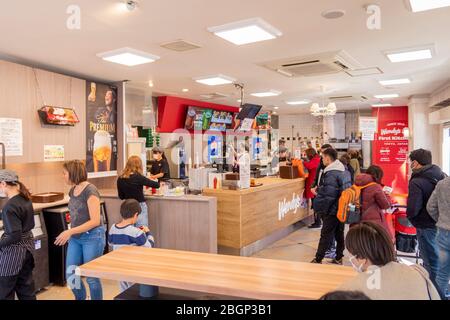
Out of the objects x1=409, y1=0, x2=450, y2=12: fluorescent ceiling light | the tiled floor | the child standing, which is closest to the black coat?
x1=409, y1=0, x2=450, y2=12: fluorescent ceiling light

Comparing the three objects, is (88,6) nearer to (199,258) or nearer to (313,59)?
(199,258)

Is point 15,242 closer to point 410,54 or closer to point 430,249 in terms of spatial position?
point 430,249

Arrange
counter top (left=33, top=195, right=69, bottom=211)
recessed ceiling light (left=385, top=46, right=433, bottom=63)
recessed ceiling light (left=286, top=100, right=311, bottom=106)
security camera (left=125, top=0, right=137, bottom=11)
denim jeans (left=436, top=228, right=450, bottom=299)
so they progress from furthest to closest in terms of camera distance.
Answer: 1. recessed ceiling light (left=286, top=100, right=311, bottom=106)
2. recessed ceiling light (left=385, top=46, right=433, bottom=63)
3. counter top (left=33, top=195, right=69, bottom=211)
4. denim jeans (left=436, top=228, right=450, bottom=299)
5. security camera (left=125, top=0, right=137, bottom=11)

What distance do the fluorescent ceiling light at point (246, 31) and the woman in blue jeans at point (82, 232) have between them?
196cm

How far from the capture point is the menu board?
11.0 meters

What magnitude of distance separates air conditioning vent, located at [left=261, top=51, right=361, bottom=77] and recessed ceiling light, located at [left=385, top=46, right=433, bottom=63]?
20.5 inches

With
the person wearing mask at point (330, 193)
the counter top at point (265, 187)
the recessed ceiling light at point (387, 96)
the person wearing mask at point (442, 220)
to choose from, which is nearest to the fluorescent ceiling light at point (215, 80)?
the counter top at point (265, 187)

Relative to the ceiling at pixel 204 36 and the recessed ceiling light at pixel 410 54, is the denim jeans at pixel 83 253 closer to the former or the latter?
the ceiling at pixel 204 36

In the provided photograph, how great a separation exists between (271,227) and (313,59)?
278cm

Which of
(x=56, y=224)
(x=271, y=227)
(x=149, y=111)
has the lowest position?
(x=271, y=227)

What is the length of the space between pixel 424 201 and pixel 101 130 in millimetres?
5092

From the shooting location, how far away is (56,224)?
4578 millimetres

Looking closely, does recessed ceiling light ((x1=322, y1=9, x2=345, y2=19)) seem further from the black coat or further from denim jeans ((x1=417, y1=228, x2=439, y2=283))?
denim jeans ((x1=417, y1=228, x2=439, y2=283))
